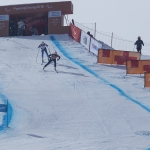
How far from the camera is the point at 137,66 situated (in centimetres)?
→ 2225

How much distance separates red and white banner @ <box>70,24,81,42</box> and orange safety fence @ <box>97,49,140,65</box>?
20.7ft

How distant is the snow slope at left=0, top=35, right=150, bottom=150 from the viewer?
12.2 metres

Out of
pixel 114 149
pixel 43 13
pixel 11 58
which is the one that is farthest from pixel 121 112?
pixel 43 13

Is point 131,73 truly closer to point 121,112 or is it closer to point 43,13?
point 121,112

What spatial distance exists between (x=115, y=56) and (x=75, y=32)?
309 inches

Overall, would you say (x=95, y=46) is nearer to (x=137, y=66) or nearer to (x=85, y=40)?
(x=85, y=40)

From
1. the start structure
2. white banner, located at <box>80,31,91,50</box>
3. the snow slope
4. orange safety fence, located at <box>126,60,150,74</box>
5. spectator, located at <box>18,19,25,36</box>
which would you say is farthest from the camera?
spectator, located at <box>18,19,25,36</box>

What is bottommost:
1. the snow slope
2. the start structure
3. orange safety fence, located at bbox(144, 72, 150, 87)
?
the snow slope

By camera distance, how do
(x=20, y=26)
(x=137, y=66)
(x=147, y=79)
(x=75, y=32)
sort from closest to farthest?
(x=147, y=79) → (x=137, y=66) → (x=75, y=32) → (x=20, y=26)

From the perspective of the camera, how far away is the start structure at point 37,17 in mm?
34125

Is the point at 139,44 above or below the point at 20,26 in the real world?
below

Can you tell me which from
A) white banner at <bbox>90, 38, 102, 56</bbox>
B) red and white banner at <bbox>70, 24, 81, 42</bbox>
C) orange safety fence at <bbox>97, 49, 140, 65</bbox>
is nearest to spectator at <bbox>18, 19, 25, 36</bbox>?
red and white banner at <bbox>70, 24, 81, 42</bbox>

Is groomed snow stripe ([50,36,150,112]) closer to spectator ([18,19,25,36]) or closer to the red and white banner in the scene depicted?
the red and white banner

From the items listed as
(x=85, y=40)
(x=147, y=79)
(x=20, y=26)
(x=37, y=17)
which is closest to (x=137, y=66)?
(x=147, y=79)
